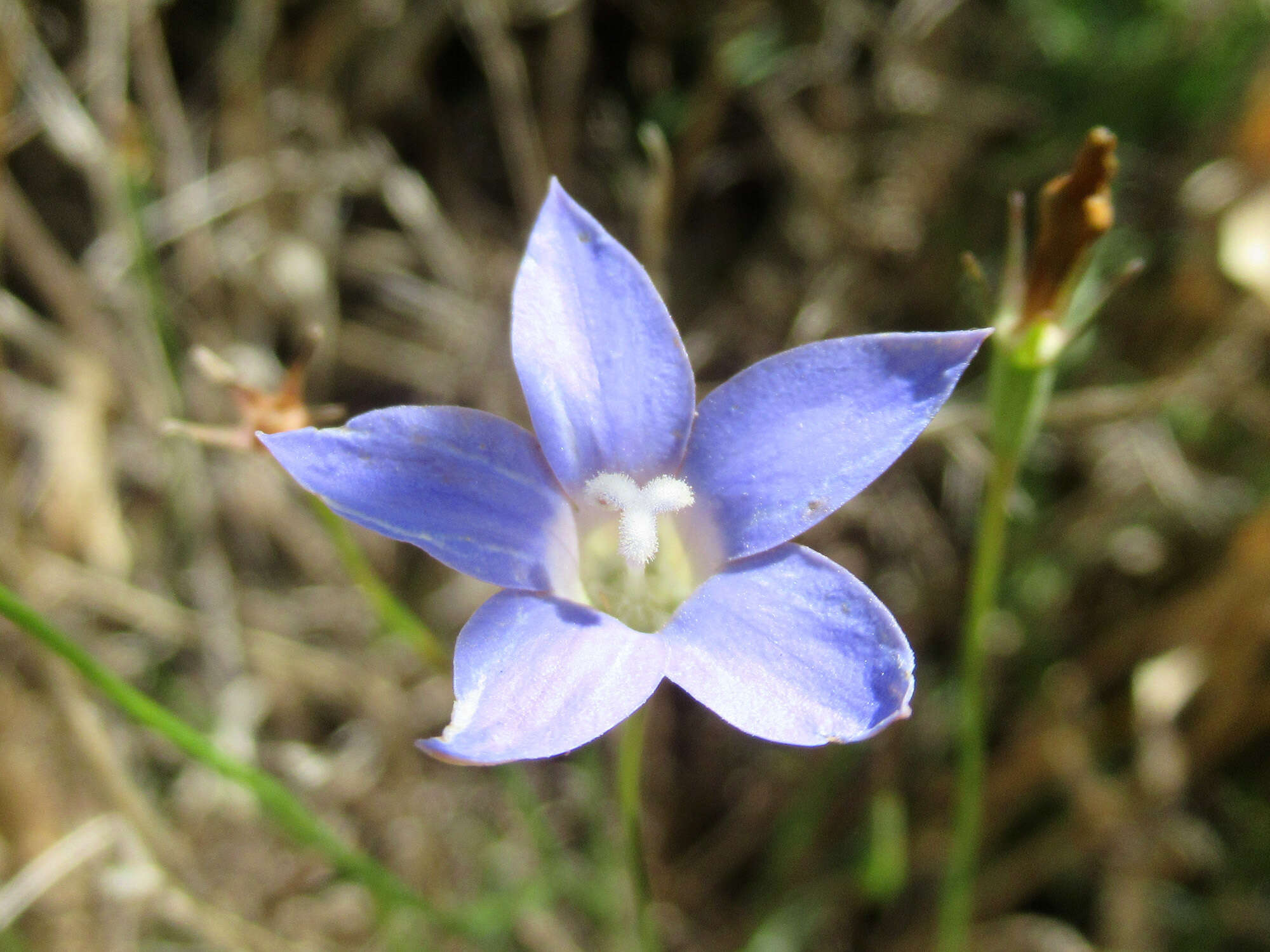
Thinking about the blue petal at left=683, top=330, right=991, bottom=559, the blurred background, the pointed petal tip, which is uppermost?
the blue petal at left=683, top=330, right=991, bottom=559

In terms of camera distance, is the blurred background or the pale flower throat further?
the blurred background

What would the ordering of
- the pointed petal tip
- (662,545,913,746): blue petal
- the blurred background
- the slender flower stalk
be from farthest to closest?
the blurred background, the slender flower stalk, (662,545,913,746): blue petal, the pointed petal tip

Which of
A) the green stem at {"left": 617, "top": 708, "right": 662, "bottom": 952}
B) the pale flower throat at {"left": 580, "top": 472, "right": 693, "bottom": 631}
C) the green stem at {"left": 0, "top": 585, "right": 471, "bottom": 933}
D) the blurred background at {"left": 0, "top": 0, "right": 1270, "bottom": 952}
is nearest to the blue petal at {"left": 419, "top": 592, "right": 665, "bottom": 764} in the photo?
the green stem at {"left": 617, "top": 708, "right": 662, "bottom": 952}

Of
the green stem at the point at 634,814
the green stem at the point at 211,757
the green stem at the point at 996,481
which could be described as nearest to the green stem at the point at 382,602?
the green stem at the point at 211,757

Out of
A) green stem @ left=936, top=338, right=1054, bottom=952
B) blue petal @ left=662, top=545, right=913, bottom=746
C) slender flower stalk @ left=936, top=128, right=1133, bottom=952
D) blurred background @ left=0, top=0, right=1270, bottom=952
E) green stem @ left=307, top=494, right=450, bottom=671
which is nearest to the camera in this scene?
blue petal @ left=662, top=545, right=913, bottom=746

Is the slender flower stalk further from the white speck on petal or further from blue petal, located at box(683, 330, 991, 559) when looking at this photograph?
the white speck on petal

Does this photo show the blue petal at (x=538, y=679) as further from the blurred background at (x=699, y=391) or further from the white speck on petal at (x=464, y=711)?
the blurred background at (x=699, y=391)

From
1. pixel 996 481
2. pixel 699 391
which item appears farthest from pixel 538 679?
pixel 699 391
